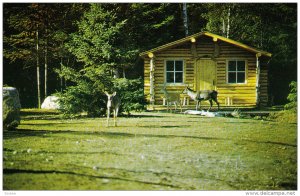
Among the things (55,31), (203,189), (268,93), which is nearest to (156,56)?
(268,93)

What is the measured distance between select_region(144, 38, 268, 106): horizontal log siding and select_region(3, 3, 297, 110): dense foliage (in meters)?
0.61

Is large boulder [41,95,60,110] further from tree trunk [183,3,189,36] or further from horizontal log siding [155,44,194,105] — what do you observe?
tree trunk [183,3,189,36]

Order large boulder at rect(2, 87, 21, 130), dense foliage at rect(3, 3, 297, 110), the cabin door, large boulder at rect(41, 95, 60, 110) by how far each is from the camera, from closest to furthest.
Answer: large boulder at rect(2, 87, 21, 130) → dense foliage at rect(3, 3, 297, 110) → large boulder at rect(41, 95, 60, 110) → the cabin door

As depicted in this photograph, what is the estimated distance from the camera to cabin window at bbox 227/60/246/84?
16172mm

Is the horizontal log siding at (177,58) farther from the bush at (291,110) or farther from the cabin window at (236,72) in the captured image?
the bush at (291,110)

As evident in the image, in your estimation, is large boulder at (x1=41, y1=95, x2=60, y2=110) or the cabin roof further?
the cabin roof

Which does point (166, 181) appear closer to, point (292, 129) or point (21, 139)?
point (21, 139)

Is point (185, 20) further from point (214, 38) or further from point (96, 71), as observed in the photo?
point (96, 71)

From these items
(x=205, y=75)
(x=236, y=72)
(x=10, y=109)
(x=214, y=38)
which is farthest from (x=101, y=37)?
(x=236, y=72)

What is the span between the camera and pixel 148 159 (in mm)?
6152

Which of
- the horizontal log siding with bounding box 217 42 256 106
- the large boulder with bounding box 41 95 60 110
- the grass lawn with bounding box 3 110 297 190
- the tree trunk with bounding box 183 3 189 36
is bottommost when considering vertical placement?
the grass lawn with bounding box 3 110 297 190

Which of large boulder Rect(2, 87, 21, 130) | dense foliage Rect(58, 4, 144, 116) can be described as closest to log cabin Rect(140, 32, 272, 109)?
dense foliage Rect(58, 4, 144, 116)

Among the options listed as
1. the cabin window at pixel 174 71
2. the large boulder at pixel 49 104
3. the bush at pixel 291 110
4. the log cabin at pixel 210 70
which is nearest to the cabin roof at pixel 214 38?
the log cabin at pixel 210 70

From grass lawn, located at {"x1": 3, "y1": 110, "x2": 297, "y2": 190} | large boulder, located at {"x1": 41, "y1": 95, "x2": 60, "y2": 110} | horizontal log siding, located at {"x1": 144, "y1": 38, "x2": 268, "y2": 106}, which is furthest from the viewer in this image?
horizontal log siding, located at {"x1": 144, "y1": 38, "x2": 268, "y2": 106}
